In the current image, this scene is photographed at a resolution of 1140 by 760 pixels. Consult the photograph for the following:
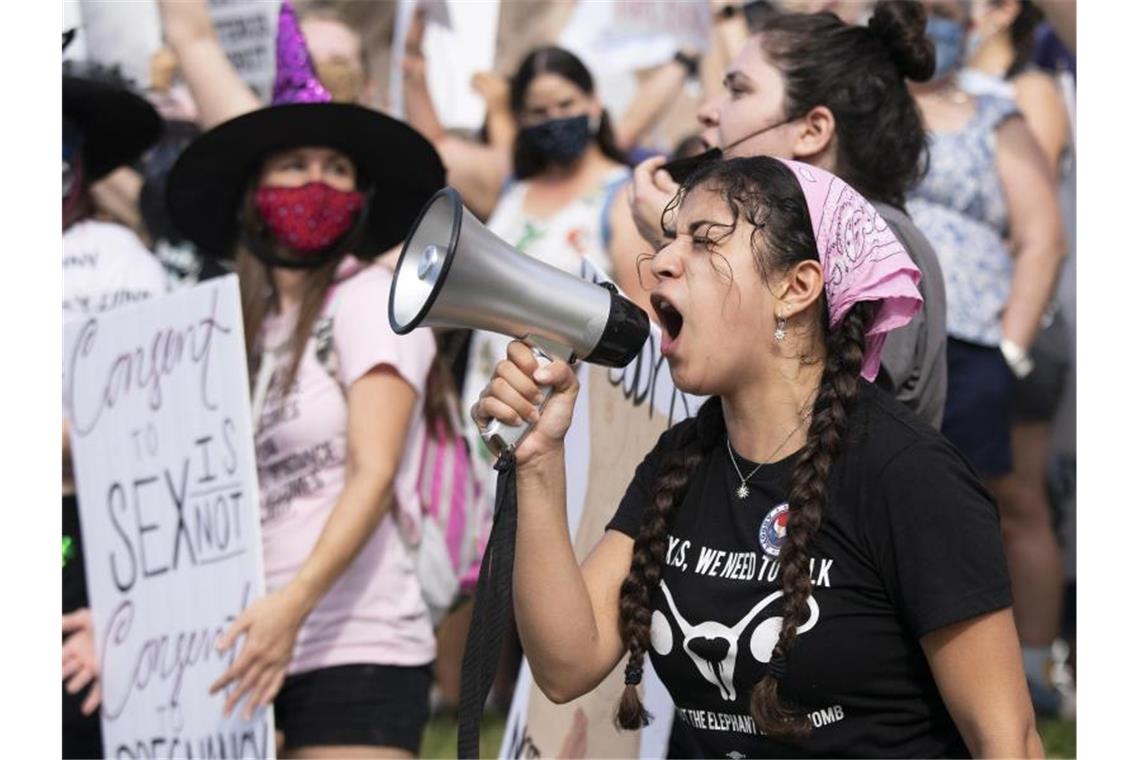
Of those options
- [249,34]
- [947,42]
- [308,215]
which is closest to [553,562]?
[308,215]

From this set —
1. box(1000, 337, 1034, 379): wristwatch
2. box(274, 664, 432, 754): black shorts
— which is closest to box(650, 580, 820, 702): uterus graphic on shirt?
box(274, 664, 432, 754): black shorts

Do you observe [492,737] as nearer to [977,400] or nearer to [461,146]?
[977,400]

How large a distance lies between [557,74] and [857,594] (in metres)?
3.74

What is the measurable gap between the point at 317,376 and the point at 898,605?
6.43ft

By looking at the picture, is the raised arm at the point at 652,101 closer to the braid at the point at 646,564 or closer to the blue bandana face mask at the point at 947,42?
the blue bandana face mask at the point at 947,42

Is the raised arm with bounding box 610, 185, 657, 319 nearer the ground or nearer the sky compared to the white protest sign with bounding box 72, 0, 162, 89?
nearer the ground

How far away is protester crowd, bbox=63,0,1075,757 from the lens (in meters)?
2.58

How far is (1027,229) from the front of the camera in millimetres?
5301

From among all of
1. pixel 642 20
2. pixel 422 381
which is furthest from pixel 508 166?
pixel 422 381

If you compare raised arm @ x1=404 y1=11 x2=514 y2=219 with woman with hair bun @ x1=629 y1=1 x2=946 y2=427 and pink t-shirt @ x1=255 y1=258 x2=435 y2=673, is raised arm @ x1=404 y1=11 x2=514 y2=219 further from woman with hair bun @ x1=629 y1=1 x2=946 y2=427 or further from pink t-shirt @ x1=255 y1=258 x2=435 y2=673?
woman with hair bun @ x1=629 y1=1 x2=946 y2=427

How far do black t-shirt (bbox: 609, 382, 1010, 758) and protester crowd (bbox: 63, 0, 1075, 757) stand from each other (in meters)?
0.01

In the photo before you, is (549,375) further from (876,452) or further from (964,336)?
(964,336)

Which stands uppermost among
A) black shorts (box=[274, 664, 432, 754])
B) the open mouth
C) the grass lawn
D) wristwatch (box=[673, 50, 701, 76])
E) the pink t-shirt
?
wristwatch (box=[673, 50, 701, 76])

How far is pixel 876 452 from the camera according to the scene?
2445mm
